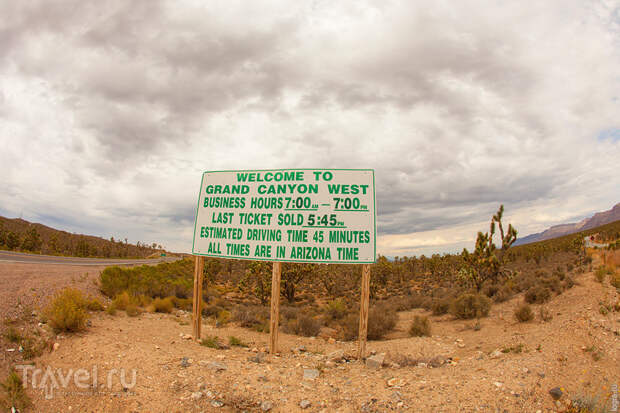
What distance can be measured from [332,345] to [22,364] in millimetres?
6939

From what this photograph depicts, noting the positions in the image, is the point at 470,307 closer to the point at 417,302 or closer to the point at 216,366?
the point at 417,302

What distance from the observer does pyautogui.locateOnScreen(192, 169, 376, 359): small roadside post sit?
269 inches

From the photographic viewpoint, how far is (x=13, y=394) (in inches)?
179

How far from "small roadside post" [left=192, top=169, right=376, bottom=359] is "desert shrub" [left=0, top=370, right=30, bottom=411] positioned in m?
3.45

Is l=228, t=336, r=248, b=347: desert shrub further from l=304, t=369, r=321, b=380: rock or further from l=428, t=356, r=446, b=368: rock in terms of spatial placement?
l=428, t=356, r=446, b=368: rock

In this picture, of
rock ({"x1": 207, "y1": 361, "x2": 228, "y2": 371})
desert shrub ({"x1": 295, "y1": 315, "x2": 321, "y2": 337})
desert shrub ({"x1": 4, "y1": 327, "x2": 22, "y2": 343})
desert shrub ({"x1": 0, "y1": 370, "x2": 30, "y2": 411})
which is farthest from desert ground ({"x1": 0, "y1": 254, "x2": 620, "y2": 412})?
desert shrub ({"x1": 295, "y1": 315, "x2": 321, "y2": 337})

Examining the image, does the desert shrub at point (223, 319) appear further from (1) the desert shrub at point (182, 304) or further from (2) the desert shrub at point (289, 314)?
(1) the desert shrub at point (182, 304)

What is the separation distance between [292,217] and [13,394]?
564 centimetres

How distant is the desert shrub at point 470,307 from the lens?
1146cm

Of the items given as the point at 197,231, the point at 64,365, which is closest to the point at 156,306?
the point at 197,231

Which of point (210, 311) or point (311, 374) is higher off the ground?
point (311, 374)

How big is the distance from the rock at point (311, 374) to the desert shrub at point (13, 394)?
4400mm

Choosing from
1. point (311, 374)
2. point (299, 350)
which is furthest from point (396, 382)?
point (299, 350)

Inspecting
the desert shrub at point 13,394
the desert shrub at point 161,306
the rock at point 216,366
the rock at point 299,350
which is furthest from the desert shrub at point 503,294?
the desert shrub at point 13,394
